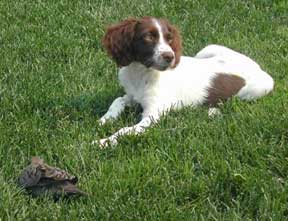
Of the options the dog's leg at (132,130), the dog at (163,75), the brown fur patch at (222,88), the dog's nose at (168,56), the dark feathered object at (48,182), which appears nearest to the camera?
the dark feathered object at (48,182)

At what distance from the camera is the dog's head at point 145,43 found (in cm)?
539

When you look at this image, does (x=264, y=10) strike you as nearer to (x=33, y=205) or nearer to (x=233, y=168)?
(x=233, y=168)

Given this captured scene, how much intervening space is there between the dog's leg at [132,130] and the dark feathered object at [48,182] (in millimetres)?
538

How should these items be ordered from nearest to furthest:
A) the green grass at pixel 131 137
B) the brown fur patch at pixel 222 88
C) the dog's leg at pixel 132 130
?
the green grass at pixel 131 137 < the dog's leg at pixel 132 130 < the brown fur patch at pixel 222 88

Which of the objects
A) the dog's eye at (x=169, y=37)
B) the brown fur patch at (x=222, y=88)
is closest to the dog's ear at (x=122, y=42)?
the dog's eye at (x=169, y=37)

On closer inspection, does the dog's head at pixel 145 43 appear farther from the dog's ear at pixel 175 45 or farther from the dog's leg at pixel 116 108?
the dog's leg at pixel 116 108

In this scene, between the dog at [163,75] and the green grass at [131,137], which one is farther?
the dog at [163,75]

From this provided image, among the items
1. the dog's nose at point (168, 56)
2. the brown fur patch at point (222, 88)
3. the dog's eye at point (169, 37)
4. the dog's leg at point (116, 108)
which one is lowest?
the dog's leg at point (116, 108)

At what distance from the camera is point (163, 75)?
5.64 m

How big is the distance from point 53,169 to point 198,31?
3.37m

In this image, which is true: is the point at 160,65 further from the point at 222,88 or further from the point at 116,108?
the point at 222,88

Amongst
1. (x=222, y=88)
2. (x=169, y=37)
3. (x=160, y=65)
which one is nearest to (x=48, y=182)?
(x=160, y=65)

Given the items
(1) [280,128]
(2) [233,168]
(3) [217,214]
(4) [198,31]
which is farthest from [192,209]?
(4) [198,31]

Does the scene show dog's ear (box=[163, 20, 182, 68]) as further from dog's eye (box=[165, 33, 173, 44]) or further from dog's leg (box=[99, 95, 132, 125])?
dog's leg (box=[99, 95, 132, 125])
